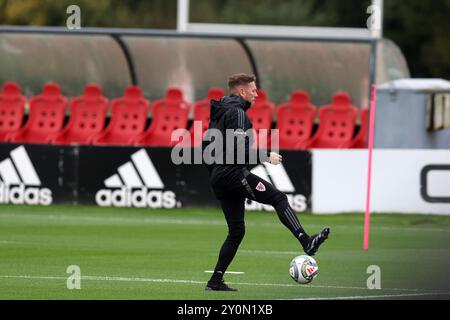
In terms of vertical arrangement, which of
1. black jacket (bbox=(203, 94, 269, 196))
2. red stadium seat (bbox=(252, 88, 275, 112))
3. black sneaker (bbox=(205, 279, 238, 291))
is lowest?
black sneaker (bbox=(205, 279, 238, 291))

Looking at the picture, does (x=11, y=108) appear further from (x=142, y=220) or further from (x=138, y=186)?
(x=142, y=220)

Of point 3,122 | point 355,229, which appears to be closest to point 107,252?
point 355,229

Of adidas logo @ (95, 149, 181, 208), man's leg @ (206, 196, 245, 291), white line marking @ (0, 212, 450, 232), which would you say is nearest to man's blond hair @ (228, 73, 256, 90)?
man's leg @ (206, 196, 245, 291)

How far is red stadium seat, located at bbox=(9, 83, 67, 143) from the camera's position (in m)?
29.9

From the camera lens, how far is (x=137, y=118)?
2978 centimetres

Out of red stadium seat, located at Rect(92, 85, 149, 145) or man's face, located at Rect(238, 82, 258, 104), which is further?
red stadium seat, located at Rect(92, 85, 149, 145)

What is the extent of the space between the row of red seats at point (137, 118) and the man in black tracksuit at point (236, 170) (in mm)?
13462

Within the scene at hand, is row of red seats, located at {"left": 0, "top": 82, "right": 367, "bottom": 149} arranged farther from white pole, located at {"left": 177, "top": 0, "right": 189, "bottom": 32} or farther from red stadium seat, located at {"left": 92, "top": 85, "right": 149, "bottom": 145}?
white pole, located at {"left": 177, "top": 0, "right": 189, "bottom": 32}

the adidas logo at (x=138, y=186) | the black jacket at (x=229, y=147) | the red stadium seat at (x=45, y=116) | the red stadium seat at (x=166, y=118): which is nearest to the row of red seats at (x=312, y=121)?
the red stadium seat at (x=166, y=118)

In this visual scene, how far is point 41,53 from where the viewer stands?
31188 mm

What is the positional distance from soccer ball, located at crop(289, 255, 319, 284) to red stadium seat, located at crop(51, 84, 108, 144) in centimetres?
1431

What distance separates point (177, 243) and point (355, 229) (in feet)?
12.9

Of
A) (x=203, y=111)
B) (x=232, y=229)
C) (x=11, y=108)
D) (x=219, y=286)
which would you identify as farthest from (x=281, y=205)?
(x=11, y=108)

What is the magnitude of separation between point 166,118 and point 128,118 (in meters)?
0.83
